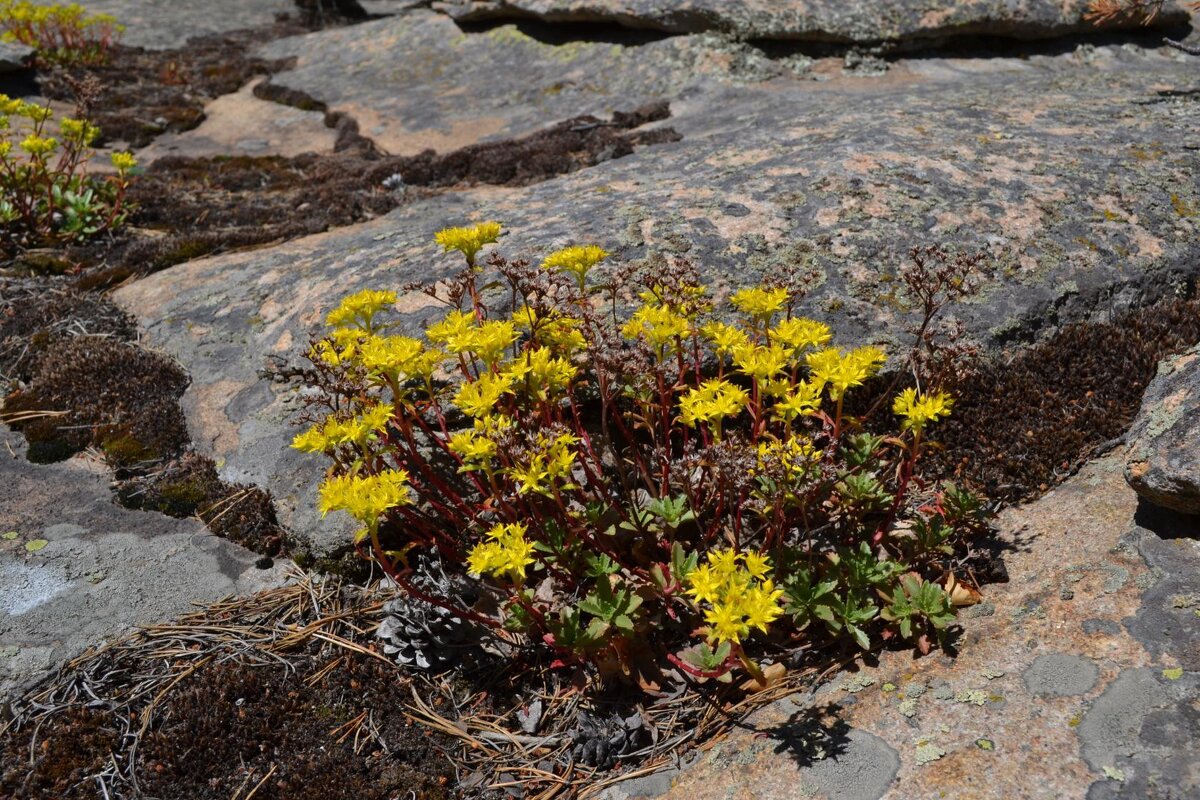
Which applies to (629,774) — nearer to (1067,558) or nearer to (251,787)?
(251,787)

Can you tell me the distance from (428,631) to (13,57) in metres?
14.4

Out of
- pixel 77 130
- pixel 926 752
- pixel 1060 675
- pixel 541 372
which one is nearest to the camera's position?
pixel 926 752

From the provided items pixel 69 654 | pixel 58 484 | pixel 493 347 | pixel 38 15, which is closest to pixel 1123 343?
pixel 493 347

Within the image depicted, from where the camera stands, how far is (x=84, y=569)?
12.1 feet

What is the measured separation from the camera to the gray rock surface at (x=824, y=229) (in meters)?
4.33

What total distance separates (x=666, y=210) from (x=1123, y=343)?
2577 millimetres

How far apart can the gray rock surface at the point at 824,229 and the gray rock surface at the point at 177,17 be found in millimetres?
15217

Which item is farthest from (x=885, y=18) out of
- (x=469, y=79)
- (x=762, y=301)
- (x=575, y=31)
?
(x=762, y=301)

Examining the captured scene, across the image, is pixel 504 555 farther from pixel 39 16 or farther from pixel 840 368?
pixel 39 16

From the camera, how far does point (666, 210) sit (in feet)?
16.4

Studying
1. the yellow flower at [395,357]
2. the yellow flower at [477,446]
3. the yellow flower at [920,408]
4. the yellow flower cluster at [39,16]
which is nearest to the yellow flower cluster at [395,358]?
the yellow flower at [395,357]

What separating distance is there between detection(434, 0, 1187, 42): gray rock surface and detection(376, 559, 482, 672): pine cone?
7.44 m

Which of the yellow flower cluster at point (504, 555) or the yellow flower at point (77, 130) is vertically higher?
the yellow flower at point (77, 130)

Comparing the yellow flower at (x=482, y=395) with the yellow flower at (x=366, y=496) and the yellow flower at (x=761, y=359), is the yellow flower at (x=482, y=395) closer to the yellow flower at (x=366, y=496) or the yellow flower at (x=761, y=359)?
the yellow flower at (x=366, y=496)
